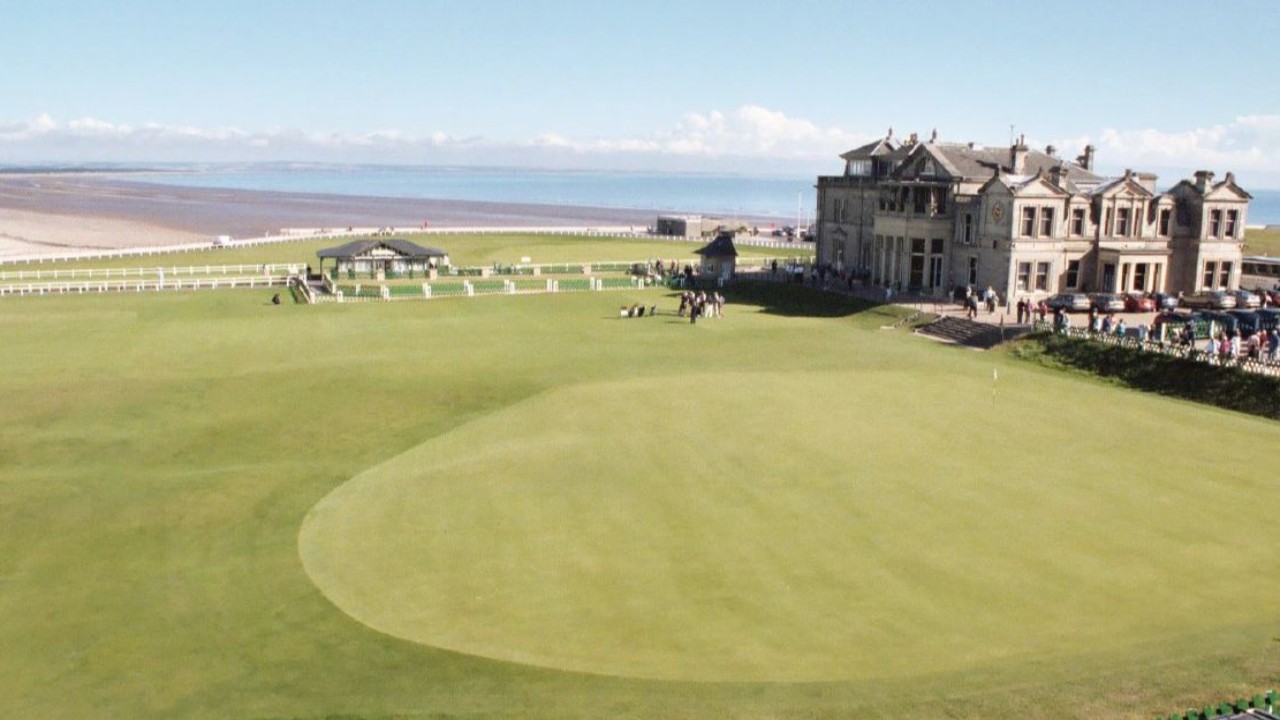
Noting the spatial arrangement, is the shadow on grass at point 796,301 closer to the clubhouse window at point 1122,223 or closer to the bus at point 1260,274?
the clubhouse window at point 1122,223

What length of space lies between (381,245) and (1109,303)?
5276cm

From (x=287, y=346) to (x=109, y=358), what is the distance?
7.93 meters

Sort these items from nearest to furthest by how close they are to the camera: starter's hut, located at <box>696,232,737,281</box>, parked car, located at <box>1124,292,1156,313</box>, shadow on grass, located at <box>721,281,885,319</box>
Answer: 1. parked car, located at <box>1124,292,1156,313</box>
2. shadow on grass, located at <box>721,281,885,319</box>
3. starter's hut, located at <box>696,232,737,281</box>

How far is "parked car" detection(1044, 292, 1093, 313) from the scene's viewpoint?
57.4m

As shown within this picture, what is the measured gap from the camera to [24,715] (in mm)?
16875

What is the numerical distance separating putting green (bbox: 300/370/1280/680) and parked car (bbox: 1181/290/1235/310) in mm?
23808

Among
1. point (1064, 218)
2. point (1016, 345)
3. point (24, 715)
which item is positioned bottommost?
point (24, 715)

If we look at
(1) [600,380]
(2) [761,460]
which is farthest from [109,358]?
(2) [761,460]

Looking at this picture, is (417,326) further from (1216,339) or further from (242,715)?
(242,715)

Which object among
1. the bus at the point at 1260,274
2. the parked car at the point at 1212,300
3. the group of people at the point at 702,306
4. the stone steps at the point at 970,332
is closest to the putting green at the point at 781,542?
the stone steps at the point at 970,332

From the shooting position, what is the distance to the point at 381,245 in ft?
273

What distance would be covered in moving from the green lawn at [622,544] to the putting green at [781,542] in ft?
0.31

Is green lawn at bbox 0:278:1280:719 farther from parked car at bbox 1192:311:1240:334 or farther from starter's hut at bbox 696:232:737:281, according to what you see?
starter's hut at bbox 696:232:737:281

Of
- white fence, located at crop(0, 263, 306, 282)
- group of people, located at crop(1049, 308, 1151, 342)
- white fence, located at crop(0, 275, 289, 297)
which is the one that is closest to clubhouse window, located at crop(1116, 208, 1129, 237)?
group of people, located at crop(1049, 308, 1151, 342)
